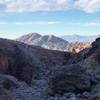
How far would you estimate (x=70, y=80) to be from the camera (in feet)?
84.3

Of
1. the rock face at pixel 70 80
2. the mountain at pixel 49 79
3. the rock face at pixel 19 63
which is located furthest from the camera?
the rock face at pixel 19 63

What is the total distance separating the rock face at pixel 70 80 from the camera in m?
25.7

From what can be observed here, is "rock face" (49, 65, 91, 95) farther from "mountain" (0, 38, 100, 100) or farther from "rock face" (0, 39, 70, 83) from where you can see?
"rock face" (0, 39, 70, 83)

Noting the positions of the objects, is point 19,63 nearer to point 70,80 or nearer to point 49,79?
point 49,79

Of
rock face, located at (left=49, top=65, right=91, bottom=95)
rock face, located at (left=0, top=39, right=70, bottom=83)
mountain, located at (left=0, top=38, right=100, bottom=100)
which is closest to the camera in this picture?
mountain, located at (left=0, top=38, right=100, bottom=100)

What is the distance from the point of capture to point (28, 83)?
35250mm

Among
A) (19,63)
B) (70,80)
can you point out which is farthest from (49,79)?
(19,63)

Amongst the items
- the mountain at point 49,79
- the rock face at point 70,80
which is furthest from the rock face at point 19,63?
the rock face at point 70,80

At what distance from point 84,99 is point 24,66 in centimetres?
1245

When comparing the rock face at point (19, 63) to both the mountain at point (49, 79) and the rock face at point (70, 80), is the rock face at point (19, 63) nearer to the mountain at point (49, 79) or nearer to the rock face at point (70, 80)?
the mountain at point (49, 79)

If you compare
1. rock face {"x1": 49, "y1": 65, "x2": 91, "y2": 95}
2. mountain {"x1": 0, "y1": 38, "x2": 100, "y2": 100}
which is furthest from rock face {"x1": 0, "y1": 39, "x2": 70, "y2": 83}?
rock face {"x1": 49, "y1": 65, "x2": 91, "y2": 95}

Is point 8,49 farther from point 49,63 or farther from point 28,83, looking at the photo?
point 49,63

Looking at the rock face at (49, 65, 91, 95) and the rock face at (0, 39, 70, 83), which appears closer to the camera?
the rock face at (49, 65, 91, 95)

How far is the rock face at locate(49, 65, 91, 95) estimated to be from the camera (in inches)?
1011
